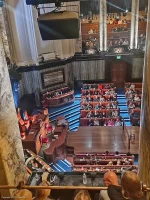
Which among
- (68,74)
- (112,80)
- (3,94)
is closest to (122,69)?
(112,80)

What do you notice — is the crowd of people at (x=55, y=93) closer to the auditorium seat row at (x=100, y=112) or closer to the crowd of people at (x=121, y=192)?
the auditorium seat row at (x=100, y=112)

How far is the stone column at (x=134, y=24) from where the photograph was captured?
14.8 metres

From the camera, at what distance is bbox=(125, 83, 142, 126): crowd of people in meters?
12.3

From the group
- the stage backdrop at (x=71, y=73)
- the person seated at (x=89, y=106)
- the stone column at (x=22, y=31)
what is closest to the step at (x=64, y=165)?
the person seated at (x=89, y=106)

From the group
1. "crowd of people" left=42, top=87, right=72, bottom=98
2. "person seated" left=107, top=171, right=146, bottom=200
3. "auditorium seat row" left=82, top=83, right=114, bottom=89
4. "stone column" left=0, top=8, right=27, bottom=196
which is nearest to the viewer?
"person seated" left=107, top=171, right=146, bottom=200

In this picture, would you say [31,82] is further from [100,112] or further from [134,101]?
[134,101]

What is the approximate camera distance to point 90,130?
11609mm

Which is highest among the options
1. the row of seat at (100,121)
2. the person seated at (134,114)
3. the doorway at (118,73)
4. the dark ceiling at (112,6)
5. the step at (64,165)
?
the dark ceiling at (112,6)

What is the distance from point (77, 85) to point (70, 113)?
3149 millimetres

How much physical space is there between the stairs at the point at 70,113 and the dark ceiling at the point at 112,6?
6.34 meters

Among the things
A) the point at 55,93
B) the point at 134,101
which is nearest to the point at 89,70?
the point at 55,93

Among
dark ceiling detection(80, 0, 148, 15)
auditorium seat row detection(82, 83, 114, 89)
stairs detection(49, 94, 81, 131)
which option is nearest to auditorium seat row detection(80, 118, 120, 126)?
stairs detection(49, 94, 81, 131)

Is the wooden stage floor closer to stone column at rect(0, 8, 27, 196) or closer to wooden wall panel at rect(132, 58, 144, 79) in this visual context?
wooden wall panel at rect(132, 58, 144, 79)

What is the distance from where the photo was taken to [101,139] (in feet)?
35.9
